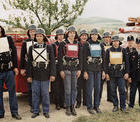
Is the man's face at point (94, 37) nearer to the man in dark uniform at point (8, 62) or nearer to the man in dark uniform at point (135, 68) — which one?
the man in dark uniform at point (135, 68)

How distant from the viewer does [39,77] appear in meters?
4.91

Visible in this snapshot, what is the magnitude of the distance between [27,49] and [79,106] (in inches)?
78.2

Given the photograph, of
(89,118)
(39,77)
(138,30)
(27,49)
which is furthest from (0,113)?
(138,30)

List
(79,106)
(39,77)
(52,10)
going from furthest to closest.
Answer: (52,10) → (79,106) → (39,77)

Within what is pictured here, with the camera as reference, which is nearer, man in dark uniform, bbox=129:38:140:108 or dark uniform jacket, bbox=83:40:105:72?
dark uniform jacket, bbox=83:40:105:72

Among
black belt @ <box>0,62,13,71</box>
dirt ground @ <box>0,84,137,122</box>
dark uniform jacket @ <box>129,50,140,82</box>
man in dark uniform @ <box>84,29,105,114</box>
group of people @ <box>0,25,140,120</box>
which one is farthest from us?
dark uniform jacket @ <box>129,50,140,82</box>

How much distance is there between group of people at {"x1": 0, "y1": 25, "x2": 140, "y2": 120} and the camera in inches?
191

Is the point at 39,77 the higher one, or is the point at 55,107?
the point at 39,77

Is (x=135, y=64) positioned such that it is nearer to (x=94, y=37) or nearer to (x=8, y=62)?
(x=94, y=37)

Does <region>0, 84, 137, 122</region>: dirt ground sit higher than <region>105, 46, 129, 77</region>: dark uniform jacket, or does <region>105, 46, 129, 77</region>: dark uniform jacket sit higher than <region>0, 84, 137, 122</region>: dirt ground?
<region>105, 46, 129, 77</region>: dark uniform jacket

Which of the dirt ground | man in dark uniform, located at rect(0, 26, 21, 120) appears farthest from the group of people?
the dirt ground

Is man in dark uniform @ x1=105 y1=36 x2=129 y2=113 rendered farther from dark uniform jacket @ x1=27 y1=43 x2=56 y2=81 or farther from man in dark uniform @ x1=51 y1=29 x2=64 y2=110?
dark uniform jacket @ x1=27 y1=43 x2=56 y2=81

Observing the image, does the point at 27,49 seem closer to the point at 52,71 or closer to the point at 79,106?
the point at 52,71

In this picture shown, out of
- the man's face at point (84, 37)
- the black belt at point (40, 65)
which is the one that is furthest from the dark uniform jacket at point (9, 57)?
the man's face at point (84, 37)
